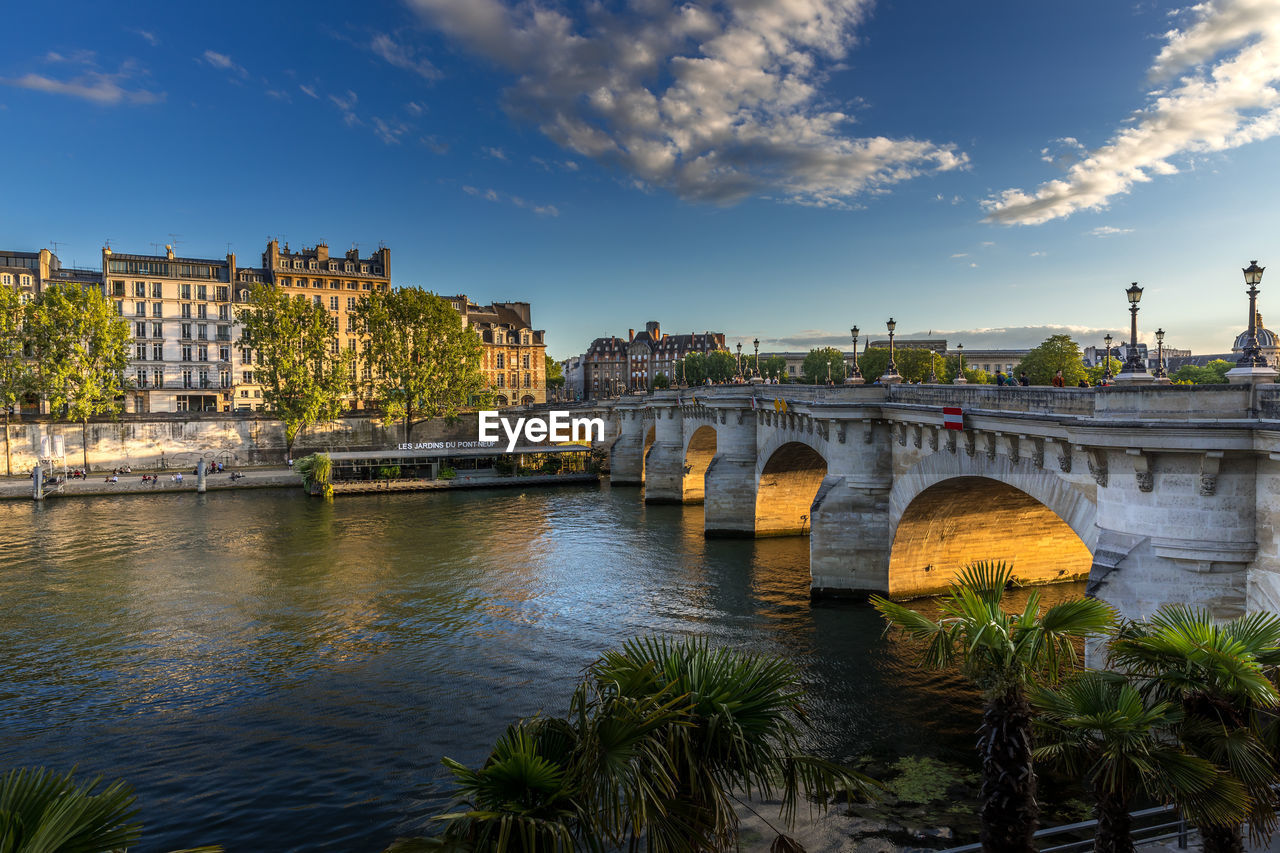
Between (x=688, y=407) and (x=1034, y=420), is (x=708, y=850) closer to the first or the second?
(x=1034, y=420)

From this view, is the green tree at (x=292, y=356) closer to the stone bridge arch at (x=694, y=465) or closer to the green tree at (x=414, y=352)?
the green tree at (x=414, y=352)

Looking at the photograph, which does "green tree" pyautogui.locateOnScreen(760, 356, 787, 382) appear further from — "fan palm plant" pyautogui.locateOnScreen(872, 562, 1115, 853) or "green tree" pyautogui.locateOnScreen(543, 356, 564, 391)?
"fan palm plant" pyautogui.locateOnScreen(872, 562, 1115, 853)

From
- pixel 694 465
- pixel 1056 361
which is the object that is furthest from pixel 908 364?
pixel 694 465

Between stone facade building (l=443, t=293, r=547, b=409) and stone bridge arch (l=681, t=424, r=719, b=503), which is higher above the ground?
stone facade building (l=443, t=293, r=547, b=409)

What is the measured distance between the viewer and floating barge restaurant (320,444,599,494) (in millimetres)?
63438

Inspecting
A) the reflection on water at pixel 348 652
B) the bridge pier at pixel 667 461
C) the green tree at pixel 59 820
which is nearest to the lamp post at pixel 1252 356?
the reflection on water at pixel 348 652

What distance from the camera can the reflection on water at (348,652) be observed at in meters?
15.3

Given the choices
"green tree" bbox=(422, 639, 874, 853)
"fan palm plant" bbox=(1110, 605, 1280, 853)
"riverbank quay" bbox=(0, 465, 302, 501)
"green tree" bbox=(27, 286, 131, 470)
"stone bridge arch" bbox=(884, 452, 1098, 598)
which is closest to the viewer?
"green tree" bbox=(422, 639, 874, 853)

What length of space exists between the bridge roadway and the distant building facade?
126m

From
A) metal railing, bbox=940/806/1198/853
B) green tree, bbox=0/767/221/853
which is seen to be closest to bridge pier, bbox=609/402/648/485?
metal railing, bbox=940/806/1198/853

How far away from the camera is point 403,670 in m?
21.2

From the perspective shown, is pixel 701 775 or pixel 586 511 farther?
pixel 586 511

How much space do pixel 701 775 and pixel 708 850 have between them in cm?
69

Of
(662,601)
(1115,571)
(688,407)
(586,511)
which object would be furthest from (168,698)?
(688,407)
